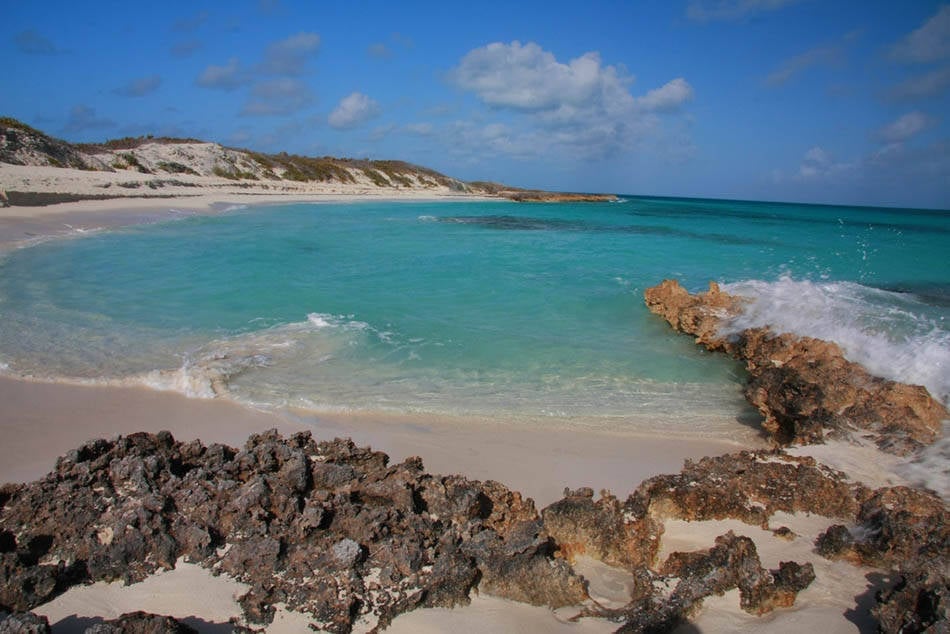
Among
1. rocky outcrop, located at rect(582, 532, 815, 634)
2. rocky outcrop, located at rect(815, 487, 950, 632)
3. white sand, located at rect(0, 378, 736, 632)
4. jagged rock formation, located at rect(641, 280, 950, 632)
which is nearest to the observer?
rocky outcrop, located at rect(815, 487, 950, 632)

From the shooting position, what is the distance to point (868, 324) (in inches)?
361

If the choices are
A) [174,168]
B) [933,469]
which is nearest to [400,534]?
[933,469]

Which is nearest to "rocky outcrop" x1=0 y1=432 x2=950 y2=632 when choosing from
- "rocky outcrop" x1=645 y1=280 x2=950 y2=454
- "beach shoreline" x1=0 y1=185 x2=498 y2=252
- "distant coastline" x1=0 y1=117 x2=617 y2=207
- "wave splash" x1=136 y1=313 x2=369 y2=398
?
"rocky outcrop" x1=645 y1=280 x2=950 y2=454

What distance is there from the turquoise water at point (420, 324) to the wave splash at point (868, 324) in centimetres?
5

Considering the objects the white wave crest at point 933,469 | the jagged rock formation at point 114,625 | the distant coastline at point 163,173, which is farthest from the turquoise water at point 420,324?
the distant coastline at point 163,173

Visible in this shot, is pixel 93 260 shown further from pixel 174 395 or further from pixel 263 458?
pixel 263 458

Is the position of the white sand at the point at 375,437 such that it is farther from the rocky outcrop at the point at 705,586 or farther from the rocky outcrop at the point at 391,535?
the rocky outcrop at the point at 391,535

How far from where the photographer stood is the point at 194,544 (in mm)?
3105

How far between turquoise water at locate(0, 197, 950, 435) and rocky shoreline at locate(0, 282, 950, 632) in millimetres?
1959

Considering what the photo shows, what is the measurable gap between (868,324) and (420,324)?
753 centimetres

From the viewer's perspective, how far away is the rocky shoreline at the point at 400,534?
9.17 feet

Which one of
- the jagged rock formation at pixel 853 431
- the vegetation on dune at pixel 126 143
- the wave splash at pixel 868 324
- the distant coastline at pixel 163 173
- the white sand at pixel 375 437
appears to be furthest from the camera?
the vegetation on dune at pixel 126 143

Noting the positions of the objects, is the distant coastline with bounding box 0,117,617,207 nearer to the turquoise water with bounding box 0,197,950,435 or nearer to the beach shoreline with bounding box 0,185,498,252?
the beach shoreline with bounding box 0,185,498,252

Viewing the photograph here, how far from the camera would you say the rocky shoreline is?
2.79m
